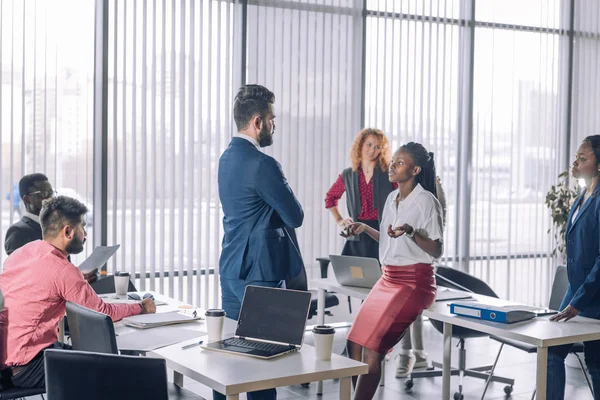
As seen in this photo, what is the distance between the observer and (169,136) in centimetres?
636

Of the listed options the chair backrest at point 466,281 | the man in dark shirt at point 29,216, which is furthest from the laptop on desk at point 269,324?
the chair backrest at point 466,281

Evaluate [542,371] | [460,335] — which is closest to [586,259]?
[542,371]

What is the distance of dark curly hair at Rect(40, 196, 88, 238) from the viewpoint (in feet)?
10.8

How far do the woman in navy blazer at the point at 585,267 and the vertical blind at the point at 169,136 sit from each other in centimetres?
347

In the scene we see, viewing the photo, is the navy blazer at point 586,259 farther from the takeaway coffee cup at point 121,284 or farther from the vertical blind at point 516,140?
the vertical blind at point 516,140

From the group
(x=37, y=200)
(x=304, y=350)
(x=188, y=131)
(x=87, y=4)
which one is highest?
(x=87, y=4)

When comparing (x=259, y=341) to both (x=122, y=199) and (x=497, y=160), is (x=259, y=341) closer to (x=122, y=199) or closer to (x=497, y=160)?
(x=122, y=199)

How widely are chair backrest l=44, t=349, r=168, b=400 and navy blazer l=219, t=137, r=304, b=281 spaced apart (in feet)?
3.53

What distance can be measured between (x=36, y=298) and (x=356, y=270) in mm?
2052

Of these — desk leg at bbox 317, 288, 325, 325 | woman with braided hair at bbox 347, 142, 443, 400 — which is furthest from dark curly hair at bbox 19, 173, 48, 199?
woman with braided hair at bbox 347, 142, 443, 400

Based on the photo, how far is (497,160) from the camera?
309 inches

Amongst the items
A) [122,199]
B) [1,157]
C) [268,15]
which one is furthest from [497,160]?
[1,157]

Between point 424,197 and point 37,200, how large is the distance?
2.42 metres

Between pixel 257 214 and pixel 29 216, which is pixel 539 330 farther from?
pixel 29 216
